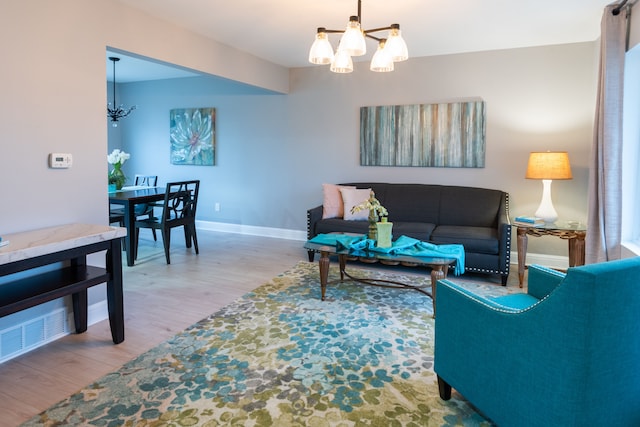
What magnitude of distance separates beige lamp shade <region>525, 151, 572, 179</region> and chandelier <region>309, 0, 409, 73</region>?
1.90 meters

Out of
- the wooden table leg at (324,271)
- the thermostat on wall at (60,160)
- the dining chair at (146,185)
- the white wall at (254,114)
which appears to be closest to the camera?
the white wall at (254,114)

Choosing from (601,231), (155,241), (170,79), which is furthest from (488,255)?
(170,79)

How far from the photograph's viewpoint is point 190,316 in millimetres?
3236

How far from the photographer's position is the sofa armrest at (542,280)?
2.13m

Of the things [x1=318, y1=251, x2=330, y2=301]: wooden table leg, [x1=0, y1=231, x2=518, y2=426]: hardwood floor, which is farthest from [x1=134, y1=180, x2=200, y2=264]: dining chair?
[x1=318, y1=251, x2=330, y2=301]: wooden table leg

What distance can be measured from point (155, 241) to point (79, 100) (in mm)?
3186

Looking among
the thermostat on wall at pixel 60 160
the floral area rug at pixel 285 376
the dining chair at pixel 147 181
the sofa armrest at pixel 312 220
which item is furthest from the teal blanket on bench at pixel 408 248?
the dining chair at pixel 147 181

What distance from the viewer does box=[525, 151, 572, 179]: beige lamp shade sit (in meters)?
4.02

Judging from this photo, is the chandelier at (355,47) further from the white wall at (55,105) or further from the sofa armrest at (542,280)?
the sofa armrest at (542,280)

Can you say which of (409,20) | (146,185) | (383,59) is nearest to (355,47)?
(383,59)

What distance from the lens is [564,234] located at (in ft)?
12.6

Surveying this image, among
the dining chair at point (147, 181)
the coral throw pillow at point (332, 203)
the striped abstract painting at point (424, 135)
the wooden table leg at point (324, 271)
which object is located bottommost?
the wooden table leg at point (324, 271)

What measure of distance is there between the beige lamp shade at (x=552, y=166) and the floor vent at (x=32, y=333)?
4.17m

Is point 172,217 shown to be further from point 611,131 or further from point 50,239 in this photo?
point 611,131
